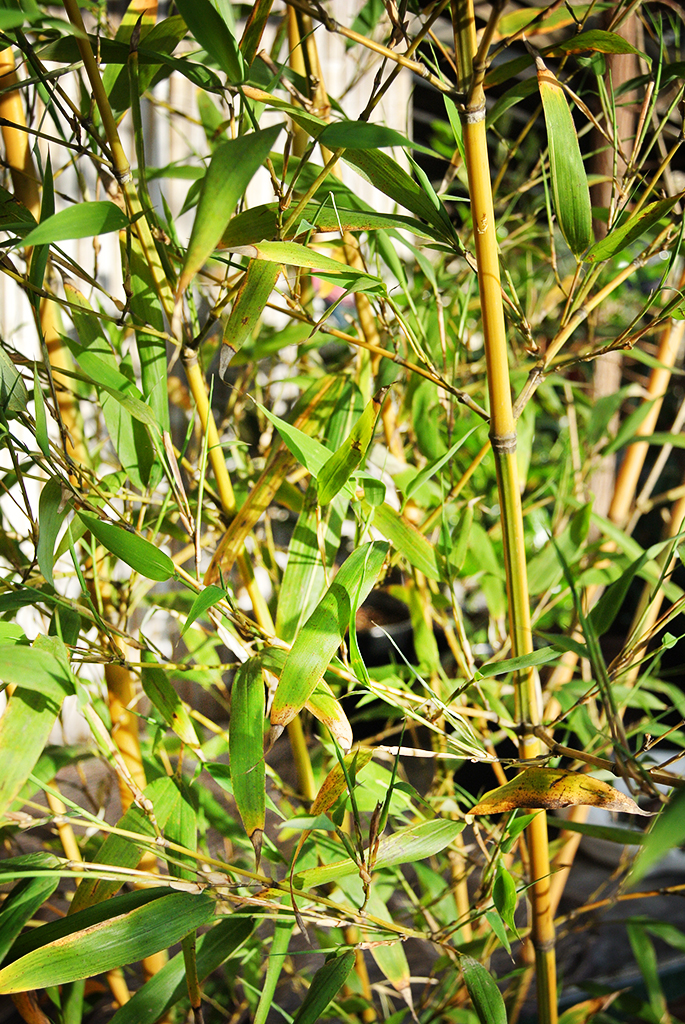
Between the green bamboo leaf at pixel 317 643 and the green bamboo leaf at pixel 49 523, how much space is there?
0.36 feet

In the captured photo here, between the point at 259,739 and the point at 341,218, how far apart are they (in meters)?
0.25

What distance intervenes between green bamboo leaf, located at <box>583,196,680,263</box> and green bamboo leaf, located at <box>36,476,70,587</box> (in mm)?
256

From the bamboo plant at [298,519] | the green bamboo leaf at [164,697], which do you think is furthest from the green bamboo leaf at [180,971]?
the green bamboo leaf at [164,697]

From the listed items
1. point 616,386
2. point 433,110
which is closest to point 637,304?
point 433,110

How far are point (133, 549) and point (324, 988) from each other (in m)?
0.22

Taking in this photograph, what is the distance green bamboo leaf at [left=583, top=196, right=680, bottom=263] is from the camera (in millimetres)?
321

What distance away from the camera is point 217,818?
22.3 inches

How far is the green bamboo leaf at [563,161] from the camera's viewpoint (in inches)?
12.5

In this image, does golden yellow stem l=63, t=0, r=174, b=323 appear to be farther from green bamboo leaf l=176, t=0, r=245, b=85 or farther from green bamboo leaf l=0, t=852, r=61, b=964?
green bamboo leaf l=0, t=852, r=61, b=964

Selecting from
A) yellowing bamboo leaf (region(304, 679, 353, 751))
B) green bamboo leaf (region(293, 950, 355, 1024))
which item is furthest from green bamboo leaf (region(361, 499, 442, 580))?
green bamboo leaf (region(293, 950, 355, 1024))

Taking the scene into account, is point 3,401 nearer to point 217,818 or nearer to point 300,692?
point 300,692

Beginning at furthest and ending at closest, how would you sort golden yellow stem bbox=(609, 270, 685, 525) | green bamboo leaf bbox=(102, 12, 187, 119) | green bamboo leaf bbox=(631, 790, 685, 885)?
1. golden yellow stem bbox=(609, 270, 685, 525)
2. green bamboo leaf bbox=(102, 12, 187, 119)
3. green bamboo leaf bbox=(631, 790, 685, 885)

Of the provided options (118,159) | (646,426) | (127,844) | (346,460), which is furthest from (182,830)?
(646,426)

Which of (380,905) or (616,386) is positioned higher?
(616,386)
